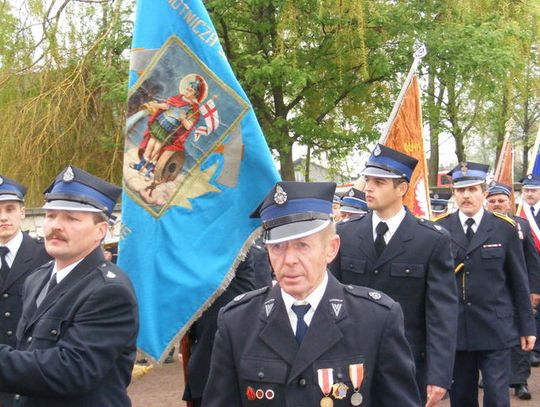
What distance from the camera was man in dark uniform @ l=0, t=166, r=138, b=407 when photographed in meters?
3.15

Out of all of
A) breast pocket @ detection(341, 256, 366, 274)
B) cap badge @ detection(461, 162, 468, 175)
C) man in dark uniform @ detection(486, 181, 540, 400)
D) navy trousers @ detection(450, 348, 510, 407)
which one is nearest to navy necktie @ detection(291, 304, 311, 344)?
breast pocket @ detection(341, 256, 366, 274)

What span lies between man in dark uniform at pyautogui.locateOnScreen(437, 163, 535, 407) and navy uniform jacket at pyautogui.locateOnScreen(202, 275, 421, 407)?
3.21m

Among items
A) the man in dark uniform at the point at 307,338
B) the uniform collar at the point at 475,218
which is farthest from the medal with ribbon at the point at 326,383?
the uniform collar at the point at 475,218

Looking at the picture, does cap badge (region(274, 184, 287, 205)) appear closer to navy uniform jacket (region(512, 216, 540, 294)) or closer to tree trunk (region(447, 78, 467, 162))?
navy uniform jacket (region(512, 216, 540, 294))

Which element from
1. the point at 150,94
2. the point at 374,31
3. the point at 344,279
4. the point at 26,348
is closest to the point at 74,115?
the point at 374,31

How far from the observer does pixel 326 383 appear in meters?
2.77

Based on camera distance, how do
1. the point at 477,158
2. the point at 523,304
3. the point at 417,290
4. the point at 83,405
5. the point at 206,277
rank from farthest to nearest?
the point at 477,158, the point at 523,304, the point at 206,277, the point at 417,290, the point at 83,405

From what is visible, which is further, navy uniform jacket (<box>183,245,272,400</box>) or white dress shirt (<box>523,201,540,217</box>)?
white dress shirt (<box>523,201,540,217</box>)

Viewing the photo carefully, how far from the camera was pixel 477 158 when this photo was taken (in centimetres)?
7162

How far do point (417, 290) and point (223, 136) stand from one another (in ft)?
5.14

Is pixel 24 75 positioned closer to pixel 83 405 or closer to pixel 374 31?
pixel 374 31

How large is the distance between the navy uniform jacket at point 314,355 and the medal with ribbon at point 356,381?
1cm

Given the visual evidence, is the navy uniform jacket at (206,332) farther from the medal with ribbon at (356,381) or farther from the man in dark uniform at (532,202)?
the man in dark uniform at (532,202)

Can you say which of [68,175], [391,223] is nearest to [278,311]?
[68,175]
